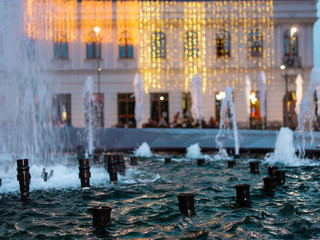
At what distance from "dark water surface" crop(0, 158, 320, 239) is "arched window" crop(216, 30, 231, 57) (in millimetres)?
19326

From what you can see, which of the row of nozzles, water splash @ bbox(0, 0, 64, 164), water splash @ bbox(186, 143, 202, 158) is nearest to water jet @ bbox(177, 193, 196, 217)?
the row of nozzles

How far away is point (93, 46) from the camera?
27859 mm

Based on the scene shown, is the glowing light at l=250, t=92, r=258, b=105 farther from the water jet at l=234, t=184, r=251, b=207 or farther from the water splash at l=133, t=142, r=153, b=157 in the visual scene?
the water jet at l=234, t=184, r=251, b=207

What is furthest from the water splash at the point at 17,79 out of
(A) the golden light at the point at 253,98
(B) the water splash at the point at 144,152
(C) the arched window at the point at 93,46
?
(A) the golden light at the point at 253,98

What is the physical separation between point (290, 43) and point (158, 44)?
8.51 metres

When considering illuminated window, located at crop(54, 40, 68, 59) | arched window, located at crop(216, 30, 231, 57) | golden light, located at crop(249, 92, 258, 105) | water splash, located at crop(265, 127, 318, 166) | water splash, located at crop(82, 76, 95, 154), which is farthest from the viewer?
golden light, located at crop(249, 92, 258, 105)

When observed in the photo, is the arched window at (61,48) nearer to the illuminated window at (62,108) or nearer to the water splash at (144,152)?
the illuminated window at (62,108)

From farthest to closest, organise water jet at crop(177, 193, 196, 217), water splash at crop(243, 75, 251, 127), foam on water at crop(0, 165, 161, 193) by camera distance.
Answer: water splash at crop(243, 75, 251, 127)
foam on water at crop(0, 165, 161, 193)
water jet at crop(177, 193, 196, 217)

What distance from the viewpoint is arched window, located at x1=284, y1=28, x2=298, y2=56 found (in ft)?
90.7

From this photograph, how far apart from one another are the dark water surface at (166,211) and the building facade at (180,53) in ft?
61.1

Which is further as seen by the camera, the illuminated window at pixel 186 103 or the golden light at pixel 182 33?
the illuminated window at pixel 186 103

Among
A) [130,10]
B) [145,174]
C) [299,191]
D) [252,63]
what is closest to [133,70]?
[130,10]

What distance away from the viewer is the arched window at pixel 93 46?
90.8 feet

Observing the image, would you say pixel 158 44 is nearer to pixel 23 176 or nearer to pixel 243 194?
pixel 23 176
